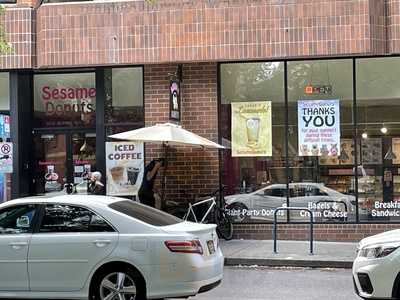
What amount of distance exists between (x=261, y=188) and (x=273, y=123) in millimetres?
1474

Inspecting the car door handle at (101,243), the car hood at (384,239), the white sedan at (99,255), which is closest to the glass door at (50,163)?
the white sedan at (99,255)

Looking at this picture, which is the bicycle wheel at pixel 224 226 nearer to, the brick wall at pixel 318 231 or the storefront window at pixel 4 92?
the brick wall at pixel 318 231

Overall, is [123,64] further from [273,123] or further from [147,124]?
[273,123]

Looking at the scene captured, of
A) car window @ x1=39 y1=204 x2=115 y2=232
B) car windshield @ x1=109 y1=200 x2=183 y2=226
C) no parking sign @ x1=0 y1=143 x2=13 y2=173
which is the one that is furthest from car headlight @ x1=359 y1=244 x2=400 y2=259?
no parking sign @ x1=0 y1=143 x2=13 y2=173

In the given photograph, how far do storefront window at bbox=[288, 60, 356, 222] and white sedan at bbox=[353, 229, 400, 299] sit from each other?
709 centimetres

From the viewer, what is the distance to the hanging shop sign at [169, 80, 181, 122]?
1461cm

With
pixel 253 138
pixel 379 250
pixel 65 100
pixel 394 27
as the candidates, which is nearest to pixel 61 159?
pixel 65 100

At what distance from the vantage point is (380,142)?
47.8 feet

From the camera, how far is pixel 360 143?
14586mm

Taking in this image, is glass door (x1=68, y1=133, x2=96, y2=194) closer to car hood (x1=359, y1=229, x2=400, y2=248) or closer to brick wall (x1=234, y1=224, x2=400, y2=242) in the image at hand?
brick wall (x1=234, y1=224, x2=400, y2=242)

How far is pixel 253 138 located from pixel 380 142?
9.04 ft

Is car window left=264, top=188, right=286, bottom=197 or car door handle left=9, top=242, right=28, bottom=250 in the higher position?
car window left=264, top=188, right=286, bottom=197

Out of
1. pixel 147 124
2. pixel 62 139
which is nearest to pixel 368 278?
pixel 147 124

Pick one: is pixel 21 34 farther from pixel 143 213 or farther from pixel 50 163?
pixel 143 213
